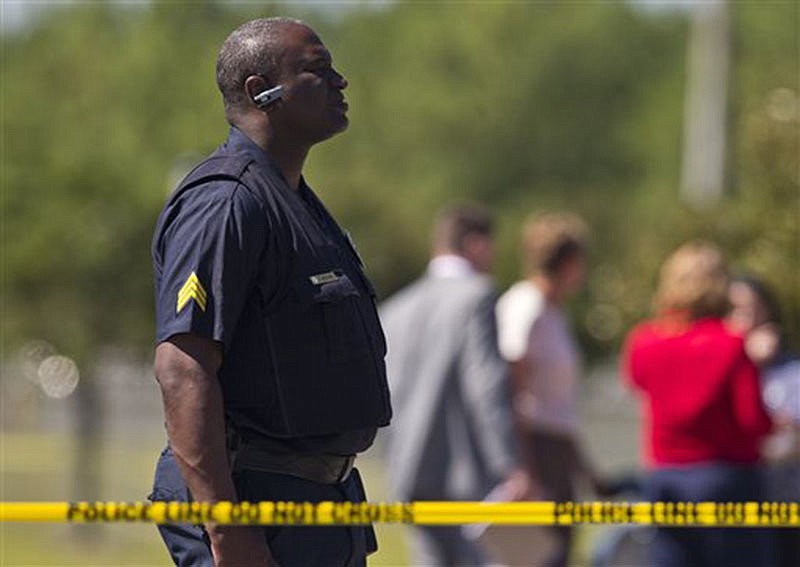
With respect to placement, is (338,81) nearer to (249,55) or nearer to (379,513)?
(249,55)

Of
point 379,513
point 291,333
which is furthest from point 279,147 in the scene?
point 379,513

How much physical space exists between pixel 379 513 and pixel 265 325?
474 millimetres

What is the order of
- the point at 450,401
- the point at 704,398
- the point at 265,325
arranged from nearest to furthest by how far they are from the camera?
the point at 265,325 → the point at 704,398 → the point at 450,401

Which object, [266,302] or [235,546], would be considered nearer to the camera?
[235,546]

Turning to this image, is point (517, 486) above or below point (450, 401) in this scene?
below

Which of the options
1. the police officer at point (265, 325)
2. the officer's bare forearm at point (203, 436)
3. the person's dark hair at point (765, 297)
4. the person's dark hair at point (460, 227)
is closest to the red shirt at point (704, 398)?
the person's dark hair at point (765, 297)

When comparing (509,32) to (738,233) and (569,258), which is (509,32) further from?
(569,258)

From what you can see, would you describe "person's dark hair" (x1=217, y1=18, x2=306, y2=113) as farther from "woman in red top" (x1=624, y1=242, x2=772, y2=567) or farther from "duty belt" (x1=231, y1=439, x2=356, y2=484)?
"woman in red top" (x1=624, y1=242, x2=772, y2=567)

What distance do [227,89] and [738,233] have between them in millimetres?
11993

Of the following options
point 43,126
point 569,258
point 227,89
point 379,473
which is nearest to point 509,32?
point 379,473

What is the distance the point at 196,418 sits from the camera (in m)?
4.48

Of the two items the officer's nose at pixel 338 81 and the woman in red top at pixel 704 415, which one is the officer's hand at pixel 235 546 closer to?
the officer's nose at pixel 338 81

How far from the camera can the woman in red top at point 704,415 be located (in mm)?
8656

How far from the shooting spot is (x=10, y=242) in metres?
18.8
